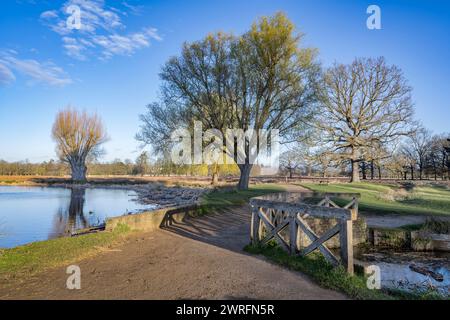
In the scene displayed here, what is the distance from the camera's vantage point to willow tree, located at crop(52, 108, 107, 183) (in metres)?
51.2

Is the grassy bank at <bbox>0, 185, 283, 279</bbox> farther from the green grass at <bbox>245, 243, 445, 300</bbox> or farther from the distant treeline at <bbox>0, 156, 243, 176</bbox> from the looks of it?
the distant treeline at <bbox>0, 156, 243, 176</bbox>

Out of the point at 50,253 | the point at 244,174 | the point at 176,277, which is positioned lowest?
the point at 176,277

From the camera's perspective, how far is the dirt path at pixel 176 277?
15.6 feet

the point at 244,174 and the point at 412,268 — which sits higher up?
the point at 244,174

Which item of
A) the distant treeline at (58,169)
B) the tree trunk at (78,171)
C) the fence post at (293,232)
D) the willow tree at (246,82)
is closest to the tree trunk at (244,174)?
the willow tree at (246,82)

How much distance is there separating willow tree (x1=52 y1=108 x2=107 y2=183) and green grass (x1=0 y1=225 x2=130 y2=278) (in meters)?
48.1

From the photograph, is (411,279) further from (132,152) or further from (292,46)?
(132,152)

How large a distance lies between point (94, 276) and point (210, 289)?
2.36 metres

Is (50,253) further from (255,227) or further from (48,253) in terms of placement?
(255,227)

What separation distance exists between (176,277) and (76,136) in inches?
2112

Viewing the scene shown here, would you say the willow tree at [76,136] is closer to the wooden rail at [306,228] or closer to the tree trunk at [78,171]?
the tree trunk at [78,171]

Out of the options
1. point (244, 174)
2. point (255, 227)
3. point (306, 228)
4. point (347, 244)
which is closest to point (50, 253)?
point (255, 227)

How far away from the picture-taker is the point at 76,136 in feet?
171

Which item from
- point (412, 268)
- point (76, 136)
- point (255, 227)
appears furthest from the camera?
point (76, 136)
